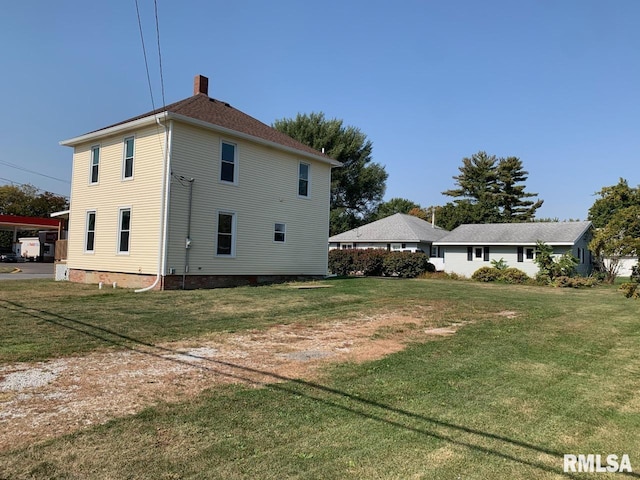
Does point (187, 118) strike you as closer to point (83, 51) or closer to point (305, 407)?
point (83, 51)

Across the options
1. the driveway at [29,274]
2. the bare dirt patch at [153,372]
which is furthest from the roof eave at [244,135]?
the driveway at [29,274]

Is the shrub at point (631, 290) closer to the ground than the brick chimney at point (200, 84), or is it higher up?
closer to the ground

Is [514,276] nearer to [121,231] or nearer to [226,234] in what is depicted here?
[226,234]

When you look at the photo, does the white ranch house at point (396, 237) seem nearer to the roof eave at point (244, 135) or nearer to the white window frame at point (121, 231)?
the roof eave at point (244, 135)

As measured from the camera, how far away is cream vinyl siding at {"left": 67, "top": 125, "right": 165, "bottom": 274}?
14.7 metres

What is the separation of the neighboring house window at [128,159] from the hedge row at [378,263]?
15.5 m

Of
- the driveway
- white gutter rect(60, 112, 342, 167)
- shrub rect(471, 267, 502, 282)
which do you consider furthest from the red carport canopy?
shrub rect(471, 267, 502, 282)

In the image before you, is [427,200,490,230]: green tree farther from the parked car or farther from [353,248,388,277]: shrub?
the parked car

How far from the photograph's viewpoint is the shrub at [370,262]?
27.4 m

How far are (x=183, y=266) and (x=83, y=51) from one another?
25.1ft

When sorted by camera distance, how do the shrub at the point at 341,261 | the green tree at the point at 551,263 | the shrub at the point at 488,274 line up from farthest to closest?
the shrub at the point at 341,261 → the shrub at the point at 488,274 → the green tree at the point at 551,263

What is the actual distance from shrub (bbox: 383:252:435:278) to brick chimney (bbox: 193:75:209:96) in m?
14.4

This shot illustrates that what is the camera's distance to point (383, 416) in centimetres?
387

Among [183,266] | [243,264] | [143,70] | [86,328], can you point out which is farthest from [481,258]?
[86,328]
